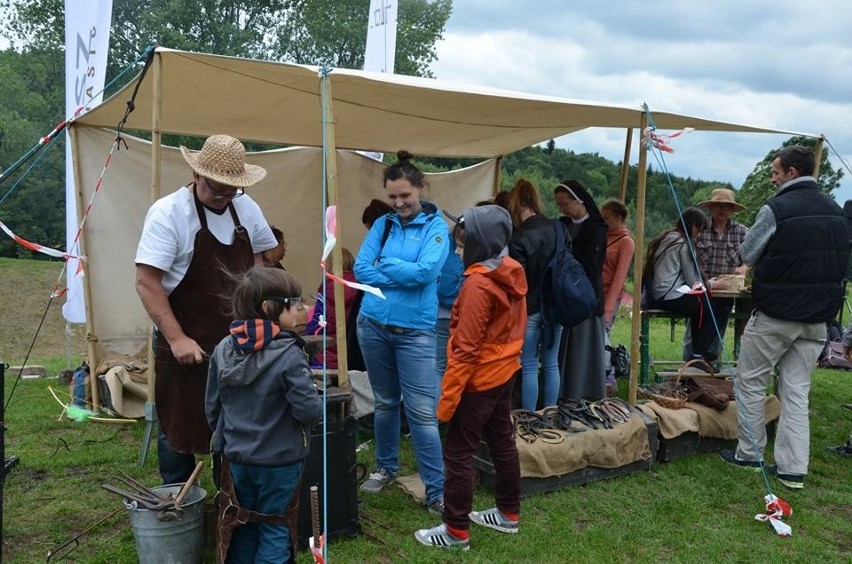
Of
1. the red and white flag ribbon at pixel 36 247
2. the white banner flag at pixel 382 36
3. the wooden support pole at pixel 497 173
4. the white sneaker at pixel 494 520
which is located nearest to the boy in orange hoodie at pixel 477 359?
the white sneaker at pixel 494 520

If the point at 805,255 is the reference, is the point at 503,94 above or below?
above

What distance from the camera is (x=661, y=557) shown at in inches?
127

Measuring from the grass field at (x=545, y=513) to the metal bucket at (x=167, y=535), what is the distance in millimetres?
397

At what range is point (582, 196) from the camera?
15.8 feet

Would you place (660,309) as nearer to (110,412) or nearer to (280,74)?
(280,74)

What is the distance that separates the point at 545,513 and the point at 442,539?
2.43ft

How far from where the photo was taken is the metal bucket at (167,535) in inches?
103

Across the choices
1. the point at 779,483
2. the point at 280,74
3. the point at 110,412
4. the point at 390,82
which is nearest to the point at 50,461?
the point at 110,412

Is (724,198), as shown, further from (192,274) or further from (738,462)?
(192,274)

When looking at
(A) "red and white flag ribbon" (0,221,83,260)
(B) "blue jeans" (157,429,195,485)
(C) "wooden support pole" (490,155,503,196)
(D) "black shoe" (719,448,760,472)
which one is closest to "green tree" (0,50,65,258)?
(A) "red and white flag ribbon" (0,221,83,260)

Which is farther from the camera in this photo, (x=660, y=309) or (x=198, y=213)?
(x=660, y=309)

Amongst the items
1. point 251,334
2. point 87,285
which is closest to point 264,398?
point 251,334

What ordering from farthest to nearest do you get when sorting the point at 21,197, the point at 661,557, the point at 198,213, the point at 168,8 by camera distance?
the point at 168,8 → the point at 21,197 → the point at 661,557 → the point at 198,213

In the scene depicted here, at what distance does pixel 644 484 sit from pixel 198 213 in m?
2.96
